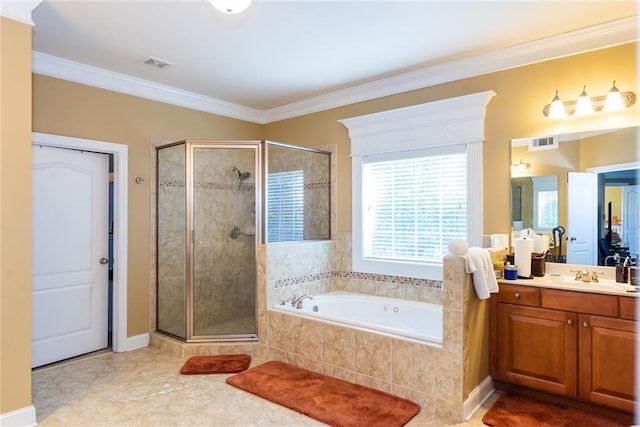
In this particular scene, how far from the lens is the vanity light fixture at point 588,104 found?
2695 mm

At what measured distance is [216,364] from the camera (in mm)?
3342

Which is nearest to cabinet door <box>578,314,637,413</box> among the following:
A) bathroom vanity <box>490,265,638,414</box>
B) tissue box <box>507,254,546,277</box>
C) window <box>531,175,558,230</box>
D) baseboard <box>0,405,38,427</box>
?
bathroom vanity <box>490,265,638,414</box>

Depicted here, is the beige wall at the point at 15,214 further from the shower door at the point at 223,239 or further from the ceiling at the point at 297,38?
the shower door at the point at 223,239

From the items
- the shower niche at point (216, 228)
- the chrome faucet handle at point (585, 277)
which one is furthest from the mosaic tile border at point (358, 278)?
the chrome faucet handle at point (585, 277)

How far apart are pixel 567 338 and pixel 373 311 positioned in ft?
5.55

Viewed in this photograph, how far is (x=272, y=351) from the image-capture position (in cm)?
347

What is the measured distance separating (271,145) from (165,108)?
124 centimetres

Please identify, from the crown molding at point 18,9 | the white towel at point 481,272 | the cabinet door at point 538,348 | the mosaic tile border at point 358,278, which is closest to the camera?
the crown molding at point 18,9

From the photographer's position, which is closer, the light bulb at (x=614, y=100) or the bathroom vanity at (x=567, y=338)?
the bathroom vanity at (x=567, y=338)

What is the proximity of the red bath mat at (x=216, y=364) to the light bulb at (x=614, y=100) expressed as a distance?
338 centimetres

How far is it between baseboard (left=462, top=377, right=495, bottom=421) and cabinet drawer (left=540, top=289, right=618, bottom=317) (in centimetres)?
70

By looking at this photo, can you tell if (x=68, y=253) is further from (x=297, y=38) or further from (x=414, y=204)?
(x=414, y=204)

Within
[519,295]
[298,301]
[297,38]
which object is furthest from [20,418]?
[519,295]

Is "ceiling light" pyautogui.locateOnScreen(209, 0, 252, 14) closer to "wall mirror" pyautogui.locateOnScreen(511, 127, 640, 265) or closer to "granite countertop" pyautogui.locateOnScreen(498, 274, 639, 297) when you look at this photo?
"wall mirror" pyautogui.locateOnScreen(511, 127, 640, 265)
